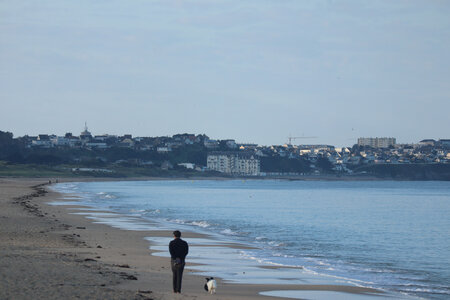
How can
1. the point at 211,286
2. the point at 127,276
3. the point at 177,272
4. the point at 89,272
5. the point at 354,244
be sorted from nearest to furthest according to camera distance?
1. the point at 177,272
2. the point at 211,286
3. the point at 89,272
4. the point at 127,276
5. the point at 354,244

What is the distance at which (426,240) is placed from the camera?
3291 cm

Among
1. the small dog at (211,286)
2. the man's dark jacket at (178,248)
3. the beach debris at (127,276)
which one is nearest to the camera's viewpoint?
the man's dark jacket at (178,248)

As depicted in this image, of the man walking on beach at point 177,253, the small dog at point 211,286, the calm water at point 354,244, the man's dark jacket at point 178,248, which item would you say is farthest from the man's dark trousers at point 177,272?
the calm water at point 354,244

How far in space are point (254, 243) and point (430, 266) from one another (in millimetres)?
8592

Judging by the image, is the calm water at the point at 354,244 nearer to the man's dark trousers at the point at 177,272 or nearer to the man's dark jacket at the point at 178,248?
the man's dark trousers at the point at 177,272

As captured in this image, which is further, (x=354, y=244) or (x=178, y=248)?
(x=354, y=244)

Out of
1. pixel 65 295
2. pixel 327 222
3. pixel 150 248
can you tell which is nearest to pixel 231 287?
pixel 65 295

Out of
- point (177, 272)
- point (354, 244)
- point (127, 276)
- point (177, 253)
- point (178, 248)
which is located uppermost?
point (178, 248)

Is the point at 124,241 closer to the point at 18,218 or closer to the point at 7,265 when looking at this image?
the point at 18,218

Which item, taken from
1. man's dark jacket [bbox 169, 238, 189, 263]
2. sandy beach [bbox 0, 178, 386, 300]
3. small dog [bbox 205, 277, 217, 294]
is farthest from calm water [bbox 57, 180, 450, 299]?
man's dark jacket [bbox 169, 238, 189, 263]

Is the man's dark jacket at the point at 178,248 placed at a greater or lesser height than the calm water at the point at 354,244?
greater

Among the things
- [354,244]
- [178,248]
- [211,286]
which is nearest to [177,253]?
[178,248]

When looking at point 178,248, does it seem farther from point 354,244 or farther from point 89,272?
point 354,244

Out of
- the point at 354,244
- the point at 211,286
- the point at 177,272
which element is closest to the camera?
the point at 177,272
